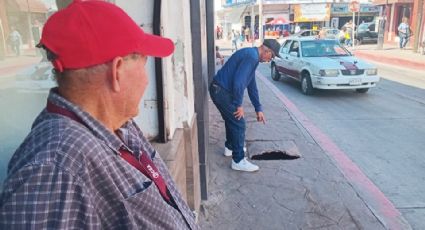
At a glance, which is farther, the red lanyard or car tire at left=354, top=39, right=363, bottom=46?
car tire at left=354, top=39, right=363, bottom=46

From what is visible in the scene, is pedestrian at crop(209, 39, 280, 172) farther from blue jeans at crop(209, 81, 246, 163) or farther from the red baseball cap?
the red baseball cap

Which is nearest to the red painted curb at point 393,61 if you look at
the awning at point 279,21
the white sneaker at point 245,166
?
the white sneaker at point 245,166

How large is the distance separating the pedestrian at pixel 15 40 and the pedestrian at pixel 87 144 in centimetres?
86

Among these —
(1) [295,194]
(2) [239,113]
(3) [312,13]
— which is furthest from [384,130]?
(3) [312,13]

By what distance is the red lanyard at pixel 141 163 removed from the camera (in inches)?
45.5

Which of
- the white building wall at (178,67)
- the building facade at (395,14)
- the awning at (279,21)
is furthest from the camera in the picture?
the awning at (279,21)

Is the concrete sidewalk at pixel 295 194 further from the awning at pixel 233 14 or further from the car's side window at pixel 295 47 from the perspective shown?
the awning at pixel 233 14

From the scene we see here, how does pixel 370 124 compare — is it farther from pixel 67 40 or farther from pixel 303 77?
pixel 67 40

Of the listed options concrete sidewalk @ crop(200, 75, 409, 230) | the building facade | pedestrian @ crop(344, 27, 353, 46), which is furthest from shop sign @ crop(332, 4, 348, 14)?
concrete sidewalk @ crop(200, 75, 409, 230)

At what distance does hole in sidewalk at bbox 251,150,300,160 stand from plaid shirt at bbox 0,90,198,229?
14.8ft

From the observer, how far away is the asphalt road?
15.4 ft

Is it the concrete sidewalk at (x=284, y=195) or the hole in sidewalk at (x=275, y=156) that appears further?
the hole in sidewalk at (x=275, y=156)

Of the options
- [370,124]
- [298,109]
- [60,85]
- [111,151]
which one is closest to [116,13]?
[60,85]

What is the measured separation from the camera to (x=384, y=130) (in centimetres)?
717
